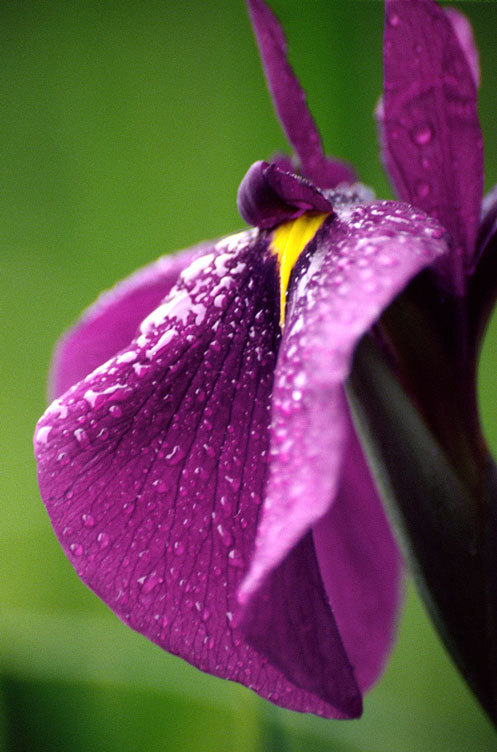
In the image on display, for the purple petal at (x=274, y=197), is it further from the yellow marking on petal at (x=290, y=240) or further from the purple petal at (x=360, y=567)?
the purple petal at (x=360, y=567)

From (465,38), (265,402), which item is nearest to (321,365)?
(265,402)

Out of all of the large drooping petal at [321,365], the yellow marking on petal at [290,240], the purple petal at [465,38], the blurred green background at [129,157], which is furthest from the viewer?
the blurred green background at [129,157]

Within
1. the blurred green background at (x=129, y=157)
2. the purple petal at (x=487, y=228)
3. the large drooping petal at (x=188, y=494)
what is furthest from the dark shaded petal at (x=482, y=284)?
the blurred green background at (x=129, y=157)

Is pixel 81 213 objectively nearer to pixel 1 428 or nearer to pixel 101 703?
pixel 1 428

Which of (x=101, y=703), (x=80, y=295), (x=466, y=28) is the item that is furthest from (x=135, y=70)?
(x=101, y=703)

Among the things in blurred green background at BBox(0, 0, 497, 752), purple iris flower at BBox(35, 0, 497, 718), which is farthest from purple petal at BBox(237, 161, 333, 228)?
blurred green background at BBox(0, 0, 497, 752)

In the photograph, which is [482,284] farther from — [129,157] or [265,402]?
[129,157]

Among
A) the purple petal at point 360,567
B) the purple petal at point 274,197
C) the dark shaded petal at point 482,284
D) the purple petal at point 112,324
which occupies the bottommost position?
the purple petal at point 360,567
